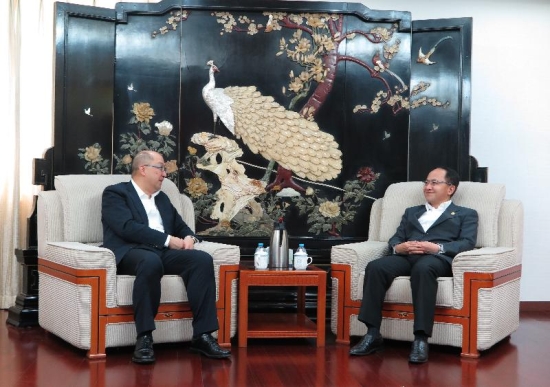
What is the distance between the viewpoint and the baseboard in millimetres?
5828

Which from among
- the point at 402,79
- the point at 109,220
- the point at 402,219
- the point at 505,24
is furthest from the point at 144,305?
the point at 505,24

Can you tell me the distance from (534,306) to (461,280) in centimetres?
189

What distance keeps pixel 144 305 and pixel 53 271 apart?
67 centimetres

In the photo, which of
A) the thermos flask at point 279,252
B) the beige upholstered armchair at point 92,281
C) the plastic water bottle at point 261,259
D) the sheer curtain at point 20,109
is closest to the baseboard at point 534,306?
the thermos flask at point 279,252

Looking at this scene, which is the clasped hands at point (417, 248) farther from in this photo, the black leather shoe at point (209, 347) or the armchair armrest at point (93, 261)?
the armchair armrest at point (93, 261)

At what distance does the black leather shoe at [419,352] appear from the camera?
4.05m

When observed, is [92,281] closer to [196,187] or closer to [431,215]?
[196,187]

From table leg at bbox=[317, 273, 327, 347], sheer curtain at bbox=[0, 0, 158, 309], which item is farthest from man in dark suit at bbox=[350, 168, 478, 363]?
sheer curtain at bbox=[0, 0, 158, 309]

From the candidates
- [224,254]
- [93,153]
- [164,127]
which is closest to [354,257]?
[224,254]

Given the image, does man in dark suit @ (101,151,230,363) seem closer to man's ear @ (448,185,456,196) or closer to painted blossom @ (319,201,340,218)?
painted blossom @ (319,201,340,218)

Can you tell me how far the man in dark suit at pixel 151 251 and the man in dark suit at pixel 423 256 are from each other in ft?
2.71

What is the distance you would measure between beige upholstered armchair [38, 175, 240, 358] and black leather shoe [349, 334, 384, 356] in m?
0.69

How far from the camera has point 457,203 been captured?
16.0 feet

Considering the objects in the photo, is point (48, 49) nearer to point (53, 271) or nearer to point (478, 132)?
point (53, 271)
